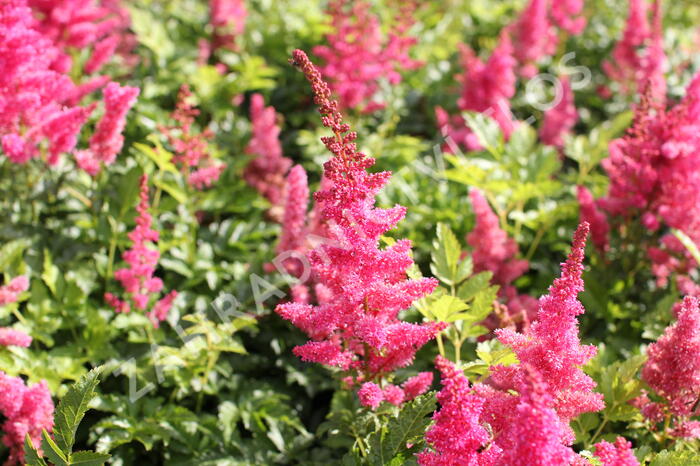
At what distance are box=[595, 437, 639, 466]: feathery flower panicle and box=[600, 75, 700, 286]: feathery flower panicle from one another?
1518 mm

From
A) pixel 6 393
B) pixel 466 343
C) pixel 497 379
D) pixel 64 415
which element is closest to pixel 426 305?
pixel 497 379

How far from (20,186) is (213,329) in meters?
1.22

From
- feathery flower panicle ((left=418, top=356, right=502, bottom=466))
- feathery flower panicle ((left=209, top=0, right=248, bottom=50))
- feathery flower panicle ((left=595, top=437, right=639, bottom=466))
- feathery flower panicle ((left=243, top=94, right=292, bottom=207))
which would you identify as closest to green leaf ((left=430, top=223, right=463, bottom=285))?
feathery flower panicle ((left=418, top=356, right=502, bottom=466))

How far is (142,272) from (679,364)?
1832 mm

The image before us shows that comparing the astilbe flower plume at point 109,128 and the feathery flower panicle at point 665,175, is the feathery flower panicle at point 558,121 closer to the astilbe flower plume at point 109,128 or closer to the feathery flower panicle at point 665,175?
the feathery flower panicle at point 665,175

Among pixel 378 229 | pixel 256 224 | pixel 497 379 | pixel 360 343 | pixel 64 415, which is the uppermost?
pixel 378 229

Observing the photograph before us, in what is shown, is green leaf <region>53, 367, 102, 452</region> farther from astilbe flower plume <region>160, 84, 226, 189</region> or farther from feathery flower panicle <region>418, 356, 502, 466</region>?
astilbe flower plume <region>160, 84, 226, 189</region>

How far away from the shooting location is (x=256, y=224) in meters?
3.38

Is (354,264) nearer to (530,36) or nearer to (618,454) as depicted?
(618,454)

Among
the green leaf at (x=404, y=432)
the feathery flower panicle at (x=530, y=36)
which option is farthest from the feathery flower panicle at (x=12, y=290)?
the feathery flower panicle at (x=530, y=36)

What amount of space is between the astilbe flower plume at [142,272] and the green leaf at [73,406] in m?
0.78

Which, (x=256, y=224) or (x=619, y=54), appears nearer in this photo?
(x=256, y=224)

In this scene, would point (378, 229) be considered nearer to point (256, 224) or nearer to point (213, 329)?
point (213, 329)

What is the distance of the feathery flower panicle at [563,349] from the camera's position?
1707 mm
